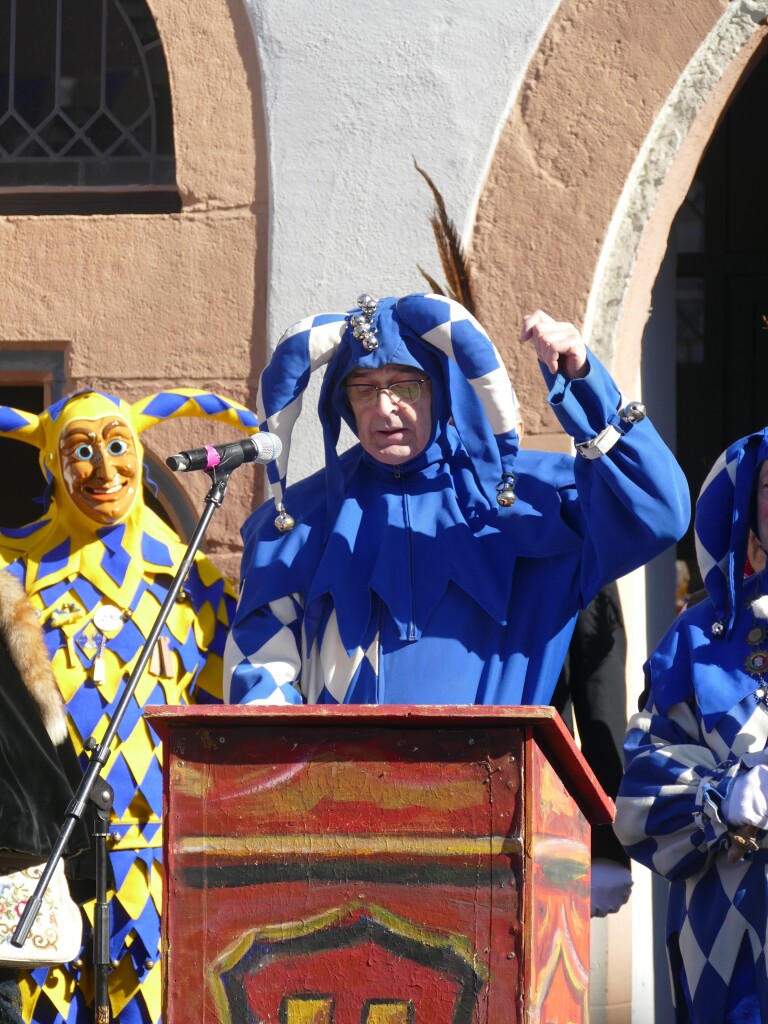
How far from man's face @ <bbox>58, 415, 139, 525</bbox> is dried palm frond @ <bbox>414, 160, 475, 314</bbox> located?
1.13m

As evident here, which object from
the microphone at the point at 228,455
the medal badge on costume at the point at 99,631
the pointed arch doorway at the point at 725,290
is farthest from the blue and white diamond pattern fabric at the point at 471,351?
the pointed arch doorway at the point at 725,290

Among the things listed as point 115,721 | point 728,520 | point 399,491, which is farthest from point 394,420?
point 115,721

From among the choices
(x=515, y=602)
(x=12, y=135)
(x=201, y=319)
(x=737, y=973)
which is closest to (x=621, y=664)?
(x=515, y=602)

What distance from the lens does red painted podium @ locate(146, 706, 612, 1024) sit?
2.86m

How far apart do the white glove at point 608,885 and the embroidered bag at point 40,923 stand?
123 centimetres

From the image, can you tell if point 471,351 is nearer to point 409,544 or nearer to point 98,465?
point 409,544

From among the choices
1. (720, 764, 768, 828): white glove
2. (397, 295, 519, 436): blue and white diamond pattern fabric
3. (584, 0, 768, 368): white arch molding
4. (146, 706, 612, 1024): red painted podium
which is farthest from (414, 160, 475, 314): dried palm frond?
(146, 706, 612, 1024): red painted podium

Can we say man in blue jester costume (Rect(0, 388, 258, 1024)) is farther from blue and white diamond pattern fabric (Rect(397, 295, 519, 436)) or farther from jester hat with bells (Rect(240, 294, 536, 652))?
blue and white diamond pattern fabric (Rect(397, 295, 519, 436))

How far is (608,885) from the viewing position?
4.34 meters

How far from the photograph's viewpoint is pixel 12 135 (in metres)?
6.33

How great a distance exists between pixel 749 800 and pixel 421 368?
3.76 feet

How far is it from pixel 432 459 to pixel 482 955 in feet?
4.71

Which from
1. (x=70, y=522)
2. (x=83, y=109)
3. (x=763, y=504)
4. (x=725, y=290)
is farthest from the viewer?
(x=725, y=290)

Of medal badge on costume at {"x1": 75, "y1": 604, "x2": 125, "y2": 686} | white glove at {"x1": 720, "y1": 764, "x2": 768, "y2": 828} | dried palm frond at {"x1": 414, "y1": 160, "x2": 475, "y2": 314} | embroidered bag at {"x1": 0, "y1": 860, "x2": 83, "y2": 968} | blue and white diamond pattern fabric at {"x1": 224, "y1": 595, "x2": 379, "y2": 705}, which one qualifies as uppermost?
dried palm frond at {"x1": 414, "y1": 160, "x2": 475, "y2": 314}
